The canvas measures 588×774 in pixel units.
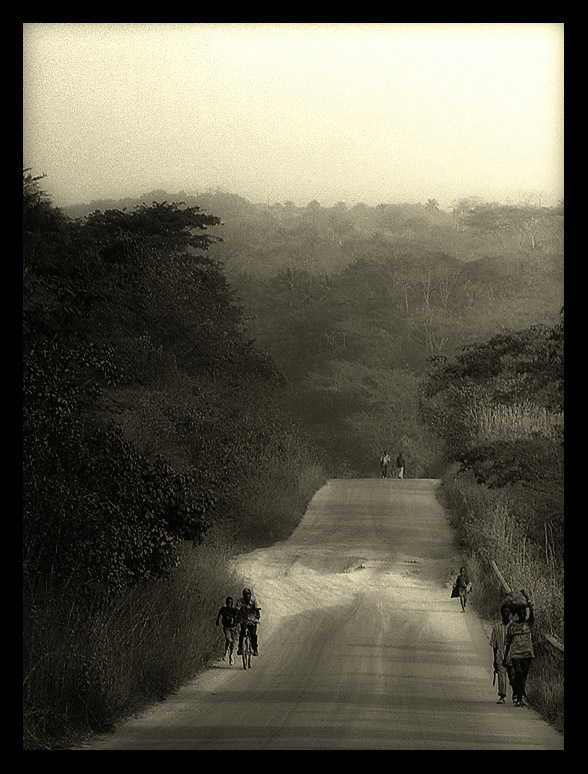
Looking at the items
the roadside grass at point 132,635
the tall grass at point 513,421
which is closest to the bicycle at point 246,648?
the roadside grass at point 132,635

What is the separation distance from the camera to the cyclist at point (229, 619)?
8.07m

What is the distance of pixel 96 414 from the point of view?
7.96 m

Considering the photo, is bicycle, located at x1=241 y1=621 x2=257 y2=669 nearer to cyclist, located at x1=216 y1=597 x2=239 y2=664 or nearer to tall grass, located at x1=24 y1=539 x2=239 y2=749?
cyclist, located at x1=216 y1=597 x2=239 y2=664

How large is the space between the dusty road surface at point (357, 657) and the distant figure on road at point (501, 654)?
0.10 meters

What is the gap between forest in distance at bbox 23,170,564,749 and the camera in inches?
306

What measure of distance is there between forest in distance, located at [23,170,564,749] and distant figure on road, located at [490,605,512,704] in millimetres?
232

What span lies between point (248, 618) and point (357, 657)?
807 mm

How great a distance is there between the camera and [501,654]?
302 inches

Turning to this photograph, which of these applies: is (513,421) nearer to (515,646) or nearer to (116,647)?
(515,646)

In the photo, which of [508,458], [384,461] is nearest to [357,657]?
[384,461]

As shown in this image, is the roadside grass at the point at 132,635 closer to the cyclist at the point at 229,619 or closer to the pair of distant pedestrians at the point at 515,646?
the cyclist at the point at 229,619

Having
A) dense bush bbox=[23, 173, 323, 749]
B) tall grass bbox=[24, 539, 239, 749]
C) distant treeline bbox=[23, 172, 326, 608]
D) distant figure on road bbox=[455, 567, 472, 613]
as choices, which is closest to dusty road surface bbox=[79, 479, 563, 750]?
distant figure on road bbox=[455, 567, 472, 613]
